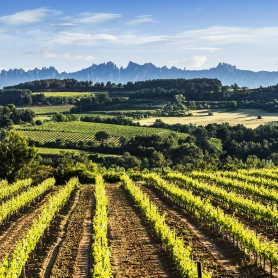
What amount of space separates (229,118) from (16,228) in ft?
354

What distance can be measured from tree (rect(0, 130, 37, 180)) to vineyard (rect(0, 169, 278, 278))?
18.1 m

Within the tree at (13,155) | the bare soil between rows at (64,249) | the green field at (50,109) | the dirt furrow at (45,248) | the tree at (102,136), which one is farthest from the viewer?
the green field at (50,109)

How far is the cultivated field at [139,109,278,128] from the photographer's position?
120 meters

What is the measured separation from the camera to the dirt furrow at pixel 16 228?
21.4 metres

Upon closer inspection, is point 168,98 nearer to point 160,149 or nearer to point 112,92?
point 112,92

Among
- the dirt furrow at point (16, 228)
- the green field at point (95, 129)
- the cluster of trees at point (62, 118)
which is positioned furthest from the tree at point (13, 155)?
the cluster of trees at point (62, 118)

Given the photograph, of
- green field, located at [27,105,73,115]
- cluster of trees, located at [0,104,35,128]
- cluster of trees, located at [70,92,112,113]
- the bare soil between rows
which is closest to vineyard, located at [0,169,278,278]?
the bare soil between rows

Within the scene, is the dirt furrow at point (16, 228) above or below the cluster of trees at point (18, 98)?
below

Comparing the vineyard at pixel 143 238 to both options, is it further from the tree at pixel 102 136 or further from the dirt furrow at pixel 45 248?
the tree at pixel 102 136

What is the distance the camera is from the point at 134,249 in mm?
20234

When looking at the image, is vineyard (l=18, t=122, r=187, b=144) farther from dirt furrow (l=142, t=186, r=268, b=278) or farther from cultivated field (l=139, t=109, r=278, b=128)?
dirt furrow (l=142, t=186, r=268, b=278)

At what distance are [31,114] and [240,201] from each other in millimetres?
114625

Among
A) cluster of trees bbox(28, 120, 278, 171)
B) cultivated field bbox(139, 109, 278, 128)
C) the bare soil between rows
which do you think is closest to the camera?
the bare soil between rows

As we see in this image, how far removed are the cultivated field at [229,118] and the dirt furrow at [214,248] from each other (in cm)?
9127
